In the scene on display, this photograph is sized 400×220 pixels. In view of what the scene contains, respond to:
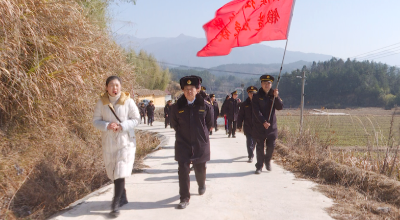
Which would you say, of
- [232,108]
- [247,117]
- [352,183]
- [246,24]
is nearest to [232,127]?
[232,108]

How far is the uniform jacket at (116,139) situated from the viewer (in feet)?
13.9

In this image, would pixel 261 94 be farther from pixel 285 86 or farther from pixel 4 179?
pixel 285 86

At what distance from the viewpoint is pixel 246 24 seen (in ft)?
21.2

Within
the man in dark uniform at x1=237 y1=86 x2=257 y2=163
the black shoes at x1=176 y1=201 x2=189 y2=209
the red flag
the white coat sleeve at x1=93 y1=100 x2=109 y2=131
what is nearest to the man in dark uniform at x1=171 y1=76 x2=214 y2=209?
the black shoes at x1=176 y1=201 x2=189 y2=209

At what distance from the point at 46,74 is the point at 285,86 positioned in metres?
85.8

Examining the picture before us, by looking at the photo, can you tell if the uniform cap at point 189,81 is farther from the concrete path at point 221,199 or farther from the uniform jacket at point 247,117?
the uniform jacket at point 247,117

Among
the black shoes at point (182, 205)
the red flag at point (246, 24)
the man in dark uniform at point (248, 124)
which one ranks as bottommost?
the black shoes at point (182, 205)

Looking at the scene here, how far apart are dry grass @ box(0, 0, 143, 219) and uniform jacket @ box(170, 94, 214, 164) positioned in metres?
2.29

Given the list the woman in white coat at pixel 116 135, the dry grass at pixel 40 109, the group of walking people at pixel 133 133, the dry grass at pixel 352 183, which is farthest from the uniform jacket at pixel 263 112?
the dry grass at pixel 40 109

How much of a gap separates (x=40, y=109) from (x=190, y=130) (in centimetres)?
326

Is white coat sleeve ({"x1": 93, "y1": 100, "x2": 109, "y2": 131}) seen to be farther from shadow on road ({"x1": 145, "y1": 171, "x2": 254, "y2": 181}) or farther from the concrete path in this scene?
shadow on road ({"x1": 145, "y1": 171, "x2": 254, "y2": 181})

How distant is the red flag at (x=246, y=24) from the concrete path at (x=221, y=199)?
8.50 ft

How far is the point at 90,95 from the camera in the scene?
8.55 meters

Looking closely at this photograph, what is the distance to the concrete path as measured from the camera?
4.20 metres
